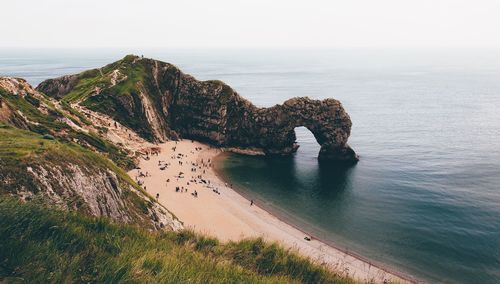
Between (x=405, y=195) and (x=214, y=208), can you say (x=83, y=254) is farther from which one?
(x=405, y=195)

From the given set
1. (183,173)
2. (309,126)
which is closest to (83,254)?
(183,173)

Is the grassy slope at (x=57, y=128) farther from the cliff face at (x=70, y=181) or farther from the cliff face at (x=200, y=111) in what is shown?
the cliff face at (x=200, y=111)

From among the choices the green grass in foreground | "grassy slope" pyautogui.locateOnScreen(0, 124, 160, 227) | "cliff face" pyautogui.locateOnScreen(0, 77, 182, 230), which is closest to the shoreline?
"cliff face" pyautogui.locateOnScreen(0, 77, 182, 230)

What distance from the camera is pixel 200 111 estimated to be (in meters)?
108

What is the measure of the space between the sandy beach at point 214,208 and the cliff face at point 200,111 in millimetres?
15187

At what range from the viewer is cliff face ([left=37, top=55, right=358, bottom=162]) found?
318 feet

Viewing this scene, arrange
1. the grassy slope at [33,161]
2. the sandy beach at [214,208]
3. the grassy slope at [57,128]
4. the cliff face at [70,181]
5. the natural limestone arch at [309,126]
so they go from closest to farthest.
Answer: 1. the grassy slope at [33,161]
2. the cliff face at [70,181]
3. the sandy beach at [214,208]
4. the grassy slope at [57,128]
5. the natural limestone arch at [309,126]

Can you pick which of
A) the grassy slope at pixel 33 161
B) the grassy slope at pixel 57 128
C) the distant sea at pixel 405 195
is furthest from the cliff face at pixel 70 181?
the distant sea at pixel 405 195

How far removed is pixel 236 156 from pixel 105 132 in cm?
3635

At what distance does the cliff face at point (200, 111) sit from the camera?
9684 cm

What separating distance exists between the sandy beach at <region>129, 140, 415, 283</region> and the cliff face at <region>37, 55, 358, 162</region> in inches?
598

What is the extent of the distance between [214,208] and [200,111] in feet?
167

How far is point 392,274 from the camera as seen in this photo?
1779 inches

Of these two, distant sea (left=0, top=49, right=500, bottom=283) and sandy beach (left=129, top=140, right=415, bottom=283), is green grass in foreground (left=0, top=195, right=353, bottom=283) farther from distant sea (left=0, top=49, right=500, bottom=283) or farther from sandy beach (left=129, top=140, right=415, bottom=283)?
distant sea (left=0, top=49, right=500, bottom=283)
